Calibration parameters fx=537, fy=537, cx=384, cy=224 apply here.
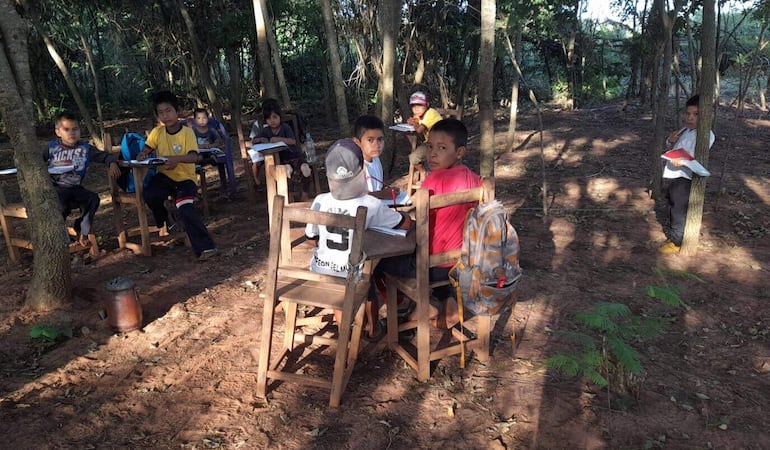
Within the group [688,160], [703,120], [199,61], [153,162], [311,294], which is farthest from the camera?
[199,61]

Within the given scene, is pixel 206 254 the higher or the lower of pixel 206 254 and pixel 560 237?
the higher

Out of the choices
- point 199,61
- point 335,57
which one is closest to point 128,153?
point 335,57

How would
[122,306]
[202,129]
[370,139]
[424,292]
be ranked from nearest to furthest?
[424,292], [122,306], [370,139], [202,129]

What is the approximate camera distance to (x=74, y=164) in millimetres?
5645

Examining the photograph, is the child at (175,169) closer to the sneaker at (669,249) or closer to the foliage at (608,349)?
the foliage at (608,349)

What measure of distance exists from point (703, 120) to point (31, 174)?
19.1 ft

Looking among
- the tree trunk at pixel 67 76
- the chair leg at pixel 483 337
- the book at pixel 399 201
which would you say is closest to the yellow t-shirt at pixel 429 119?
the book at pixel 399 201

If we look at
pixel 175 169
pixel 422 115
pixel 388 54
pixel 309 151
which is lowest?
pixel 309 151

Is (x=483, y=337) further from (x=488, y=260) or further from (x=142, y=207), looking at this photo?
(x=142, y=207)

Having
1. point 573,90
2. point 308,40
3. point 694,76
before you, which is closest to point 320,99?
point 308,40

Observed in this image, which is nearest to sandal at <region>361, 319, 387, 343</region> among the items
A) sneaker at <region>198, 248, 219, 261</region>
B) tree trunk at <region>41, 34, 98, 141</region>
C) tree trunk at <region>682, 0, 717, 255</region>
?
sneaker at <region>198, 248, 219, 261</region>

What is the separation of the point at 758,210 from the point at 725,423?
4.62 m

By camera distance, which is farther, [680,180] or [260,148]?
[260,148]

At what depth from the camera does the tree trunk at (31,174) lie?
4066 mm
